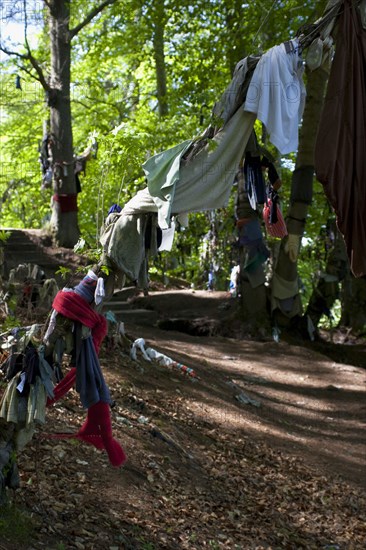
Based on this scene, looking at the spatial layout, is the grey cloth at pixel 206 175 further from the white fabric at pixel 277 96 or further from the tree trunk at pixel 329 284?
the tree trunk at pixel 329 284

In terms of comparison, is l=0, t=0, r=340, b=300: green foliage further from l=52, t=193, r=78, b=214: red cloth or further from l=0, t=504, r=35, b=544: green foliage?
l=0, t=504, r=35, b=544: green foliage

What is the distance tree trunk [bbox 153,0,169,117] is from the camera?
14.8 metres

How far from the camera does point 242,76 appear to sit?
5.28 metres

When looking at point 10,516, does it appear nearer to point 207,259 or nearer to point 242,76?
point 242,76

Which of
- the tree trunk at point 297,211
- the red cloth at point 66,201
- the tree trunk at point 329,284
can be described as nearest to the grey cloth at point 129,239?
the tree trunk at point 297,211

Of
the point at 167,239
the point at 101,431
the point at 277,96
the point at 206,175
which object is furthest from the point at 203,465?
the point at 277,96

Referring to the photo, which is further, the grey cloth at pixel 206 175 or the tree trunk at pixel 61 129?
the tree trunk at pixel 61 129

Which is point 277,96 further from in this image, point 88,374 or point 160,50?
point 160,50

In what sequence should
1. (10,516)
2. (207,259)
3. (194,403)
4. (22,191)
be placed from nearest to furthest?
(10,516)
(194,403)
(207,259)
(22,191)

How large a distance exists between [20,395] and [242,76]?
2577mm

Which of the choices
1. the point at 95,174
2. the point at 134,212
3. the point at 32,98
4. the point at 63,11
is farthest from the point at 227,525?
→ the point at 32,98

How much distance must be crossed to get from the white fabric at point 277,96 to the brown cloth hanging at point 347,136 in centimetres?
31

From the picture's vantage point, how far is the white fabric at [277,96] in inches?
204

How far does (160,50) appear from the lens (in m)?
20.3
